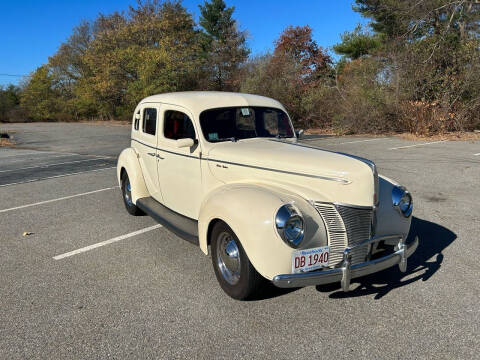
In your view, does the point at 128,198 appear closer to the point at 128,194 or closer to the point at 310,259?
the point at 128,194

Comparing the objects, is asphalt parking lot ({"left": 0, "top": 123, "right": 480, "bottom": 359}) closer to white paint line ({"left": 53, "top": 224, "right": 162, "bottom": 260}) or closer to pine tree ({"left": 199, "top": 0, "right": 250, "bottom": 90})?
white paint line ({"left": 53, "top": 224, "right": 162, "bottom": 260})

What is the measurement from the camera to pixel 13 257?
4.19m

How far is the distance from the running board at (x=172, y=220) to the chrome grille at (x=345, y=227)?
134 centimetres

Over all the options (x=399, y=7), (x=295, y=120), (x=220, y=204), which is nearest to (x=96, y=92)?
(x=295, y=120)

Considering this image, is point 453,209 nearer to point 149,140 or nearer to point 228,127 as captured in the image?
point 228,127

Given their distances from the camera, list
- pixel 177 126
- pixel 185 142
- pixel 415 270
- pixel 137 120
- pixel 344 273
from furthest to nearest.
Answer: pixel 137 120 < pixel 177 126 < pixel 185 142 < pixel 415 270 < pixel 344 273

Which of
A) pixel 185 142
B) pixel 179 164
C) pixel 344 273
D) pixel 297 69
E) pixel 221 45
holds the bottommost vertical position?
pixel 344 273

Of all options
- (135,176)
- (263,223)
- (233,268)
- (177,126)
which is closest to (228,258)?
(233,268)

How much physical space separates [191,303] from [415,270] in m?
2.27

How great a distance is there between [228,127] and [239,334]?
90.5 inches

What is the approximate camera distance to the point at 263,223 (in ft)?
8.93

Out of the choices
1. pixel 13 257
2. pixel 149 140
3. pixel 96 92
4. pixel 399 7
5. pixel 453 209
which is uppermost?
pixel 399 7

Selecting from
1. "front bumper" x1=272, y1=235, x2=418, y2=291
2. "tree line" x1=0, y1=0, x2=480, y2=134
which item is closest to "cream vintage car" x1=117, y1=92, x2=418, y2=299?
"front bumper" x1=272, y1=235, x2=418, y2=291

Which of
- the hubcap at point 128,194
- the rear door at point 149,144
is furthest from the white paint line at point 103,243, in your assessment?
the hubcap at point 128,194
